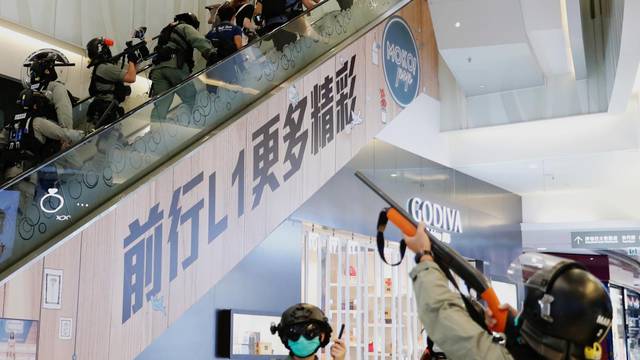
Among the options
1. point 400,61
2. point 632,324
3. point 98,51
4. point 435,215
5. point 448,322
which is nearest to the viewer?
point 448,322

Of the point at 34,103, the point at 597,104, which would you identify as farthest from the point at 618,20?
the point at 34,103

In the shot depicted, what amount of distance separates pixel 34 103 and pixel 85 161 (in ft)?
4.69

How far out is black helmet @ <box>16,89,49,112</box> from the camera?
231 inches

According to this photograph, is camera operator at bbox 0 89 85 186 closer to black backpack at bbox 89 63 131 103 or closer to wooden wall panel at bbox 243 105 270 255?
black backpack at bbox 89 63 131 103

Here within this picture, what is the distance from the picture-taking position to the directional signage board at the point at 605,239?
1475 centimetres

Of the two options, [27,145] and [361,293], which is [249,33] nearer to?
[27,145]

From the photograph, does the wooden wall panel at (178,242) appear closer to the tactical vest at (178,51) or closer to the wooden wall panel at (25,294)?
the wooden wall panel at (25,294)

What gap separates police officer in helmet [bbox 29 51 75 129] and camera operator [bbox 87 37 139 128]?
0.43 metres

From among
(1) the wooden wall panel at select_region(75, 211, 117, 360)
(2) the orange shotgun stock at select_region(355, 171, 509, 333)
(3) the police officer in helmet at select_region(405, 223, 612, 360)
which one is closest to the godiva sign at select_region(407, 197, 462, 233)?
(1) the wooden wall panel at select_region(75, 211, 117, 360)

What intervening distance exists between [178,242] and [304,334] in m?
1.93

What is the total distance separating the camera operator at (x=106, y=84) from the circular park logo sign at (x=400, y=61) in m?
3.36

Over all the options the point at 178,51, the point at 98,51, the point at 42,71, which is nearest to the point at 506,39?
the point at 178,51

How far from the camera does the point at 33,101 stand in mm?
5871

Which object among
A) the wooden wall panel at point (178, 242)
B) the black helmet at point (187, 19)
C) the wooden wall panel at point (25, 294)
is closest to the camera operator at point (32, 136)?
the wooden wall panel at point (178, 242)
